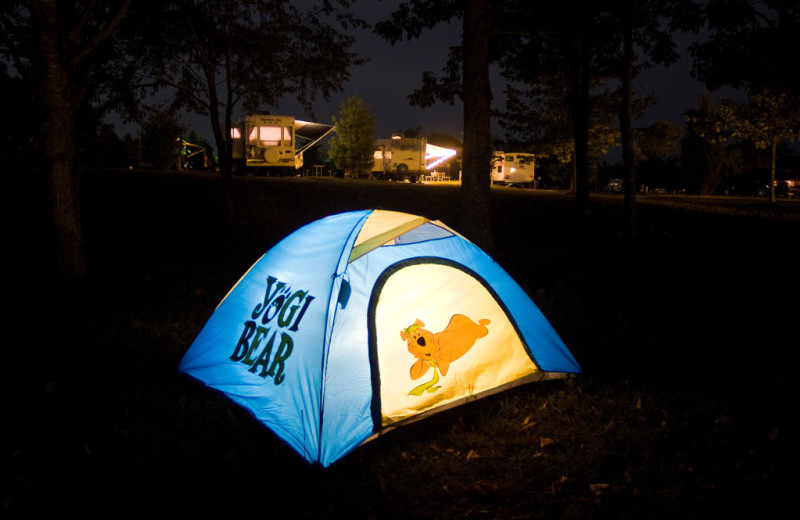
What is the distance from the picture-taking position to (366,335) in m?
3.88

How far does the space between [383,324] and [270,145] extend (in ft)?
73.4

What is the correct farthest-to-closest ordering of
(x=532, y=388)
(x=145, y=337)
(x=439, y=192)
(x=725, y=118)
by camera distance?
(x=439, y=192)
(x=725, y=118)
(x=145, y=337)
(x=532, y=388)

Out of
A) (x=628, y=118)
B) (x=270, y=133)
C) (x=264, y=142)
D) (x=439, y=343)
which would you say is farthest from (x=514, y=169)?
(x=439, y=343)

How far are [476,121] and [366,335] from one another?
498cm

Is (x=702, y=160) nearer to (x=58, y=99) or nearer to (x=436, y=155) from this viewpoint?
(x=436, y=155)

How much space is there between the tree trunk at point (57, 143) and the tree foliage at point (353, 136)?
118ft

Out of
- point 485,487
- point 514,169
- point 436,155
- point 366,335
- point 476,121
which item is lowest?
point 485,487

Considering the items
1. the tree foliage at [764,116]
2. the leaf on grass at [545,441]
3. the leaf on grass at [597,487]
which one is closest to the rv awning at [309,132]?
the tree foliage at [764,116]

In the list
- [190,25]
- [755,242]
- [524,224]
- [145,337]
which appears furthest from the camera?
[524,224]

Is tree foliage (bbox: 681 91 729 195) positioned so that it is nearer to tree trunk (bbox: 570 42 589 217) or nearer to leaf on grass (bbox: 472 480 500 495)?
tree trunk (bbox: 570 42 589 217)

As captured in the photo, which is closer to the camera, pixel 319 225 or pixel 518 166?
pixel 319 225

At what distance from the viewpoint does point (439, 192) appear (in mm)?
20062

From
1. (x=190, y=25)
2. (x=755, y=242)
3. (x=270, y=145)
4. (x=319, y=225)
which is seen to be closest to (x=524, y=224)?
(x=755, y=242)

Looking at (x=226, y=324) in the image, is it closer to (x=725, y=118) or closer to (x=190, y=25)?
(x=190, y=25)
